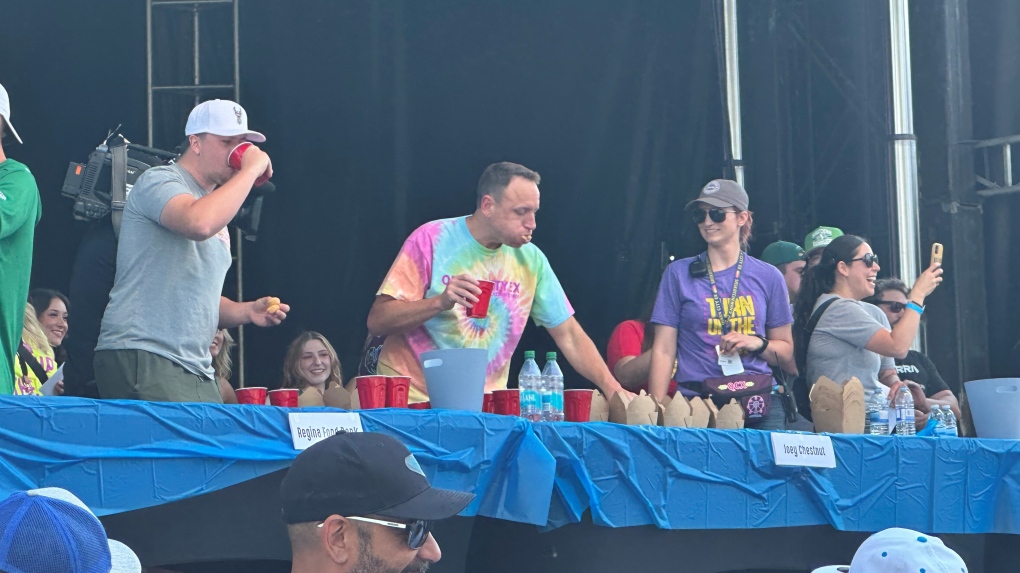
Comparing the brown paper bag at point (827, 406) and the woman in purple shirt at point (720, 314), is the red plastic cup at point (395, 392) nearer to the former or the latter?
the woman in purple shirt at point (720, 314)

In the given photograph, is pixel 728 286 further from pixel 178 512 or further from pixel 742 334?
pixel 178 512

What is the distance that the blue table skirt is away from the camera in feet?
9.36

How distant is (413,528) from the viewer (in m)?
1.90

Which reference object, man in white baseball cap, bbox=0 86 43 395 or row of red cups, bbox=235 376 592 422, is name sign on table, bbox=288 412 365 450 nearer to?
row of red cups, bbox=235 376 592 422

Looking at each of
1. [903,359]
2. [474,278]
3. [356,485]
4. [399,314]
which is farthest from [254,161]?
[903,359]

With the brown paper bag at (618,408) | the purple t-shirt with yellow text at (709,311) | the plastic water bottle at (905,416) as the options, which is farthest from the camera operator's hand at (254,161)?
the plastic water bottle at (905,416)

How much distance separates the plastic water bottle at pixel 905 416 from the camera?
435cm

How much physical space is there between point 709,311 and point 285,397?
169cm

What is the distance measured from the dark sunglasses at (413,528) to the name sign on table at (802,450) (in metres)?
2.05

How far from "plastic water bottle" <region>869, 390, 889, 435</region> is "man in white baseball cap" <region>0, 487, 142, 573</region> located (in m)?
2.96

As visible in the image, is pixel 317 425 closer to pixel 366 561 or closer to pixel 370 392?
pixel 370 392

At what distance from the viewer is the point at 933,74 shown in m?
6.64

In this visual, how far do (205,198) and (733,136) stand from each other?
387 cm

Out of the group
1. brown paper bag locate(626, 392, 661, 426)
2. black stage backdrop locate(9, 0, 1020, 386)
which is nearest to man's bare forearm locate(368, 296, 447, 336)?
brown paper bag locate(626, 392, 661, 426)
